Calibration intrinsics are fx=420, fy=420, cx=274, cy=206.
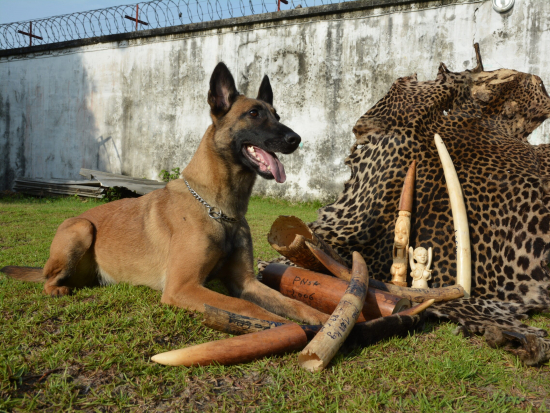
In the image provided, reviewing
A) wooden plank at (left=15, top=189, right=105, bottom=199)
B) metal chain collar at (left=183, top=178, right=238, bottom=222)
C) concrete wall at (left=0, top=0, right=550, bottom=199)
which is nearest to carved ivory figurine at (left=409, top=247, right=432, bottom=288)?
metal chain collar at (left=183, top=178, right=238, bottom=222)

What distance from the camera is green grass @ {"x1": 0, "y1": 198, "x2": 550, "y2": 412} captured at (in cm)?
192

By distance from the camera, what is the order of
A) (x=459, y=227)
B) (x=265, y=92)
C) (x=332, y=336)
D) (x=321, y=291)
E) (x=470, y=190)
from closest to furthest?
(x=332, y=336) → (x=321, y=291) → (x=459, y=227) → (x=470, y=190) → (x=265, y=92)

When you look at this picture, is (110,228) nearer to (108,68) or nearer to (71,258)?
(71,258)

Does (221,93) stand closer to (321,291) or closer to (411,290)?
(321,291)

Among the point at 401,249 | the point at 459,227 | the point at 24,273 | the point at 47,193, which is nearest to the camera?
the point at 459,227

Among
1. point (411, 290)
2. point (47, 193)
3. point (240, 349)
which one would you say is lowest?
point (47, 193)

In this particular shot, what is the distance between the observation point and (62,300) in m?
3.24

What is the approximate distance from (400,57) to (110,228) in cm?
834

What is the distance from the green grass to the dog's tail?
2.72 ft

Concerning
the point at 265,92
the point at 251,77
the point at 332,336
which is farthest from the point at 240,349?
the point at 251,77

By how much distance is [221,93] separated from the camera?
147 inches

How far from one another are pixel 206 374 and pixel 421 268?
2.05 meters

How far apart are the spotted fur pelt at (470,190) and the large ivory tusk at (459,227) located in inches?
4.9

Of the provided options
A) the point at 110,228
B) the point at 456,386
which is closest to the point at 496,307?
the point at 456,386
